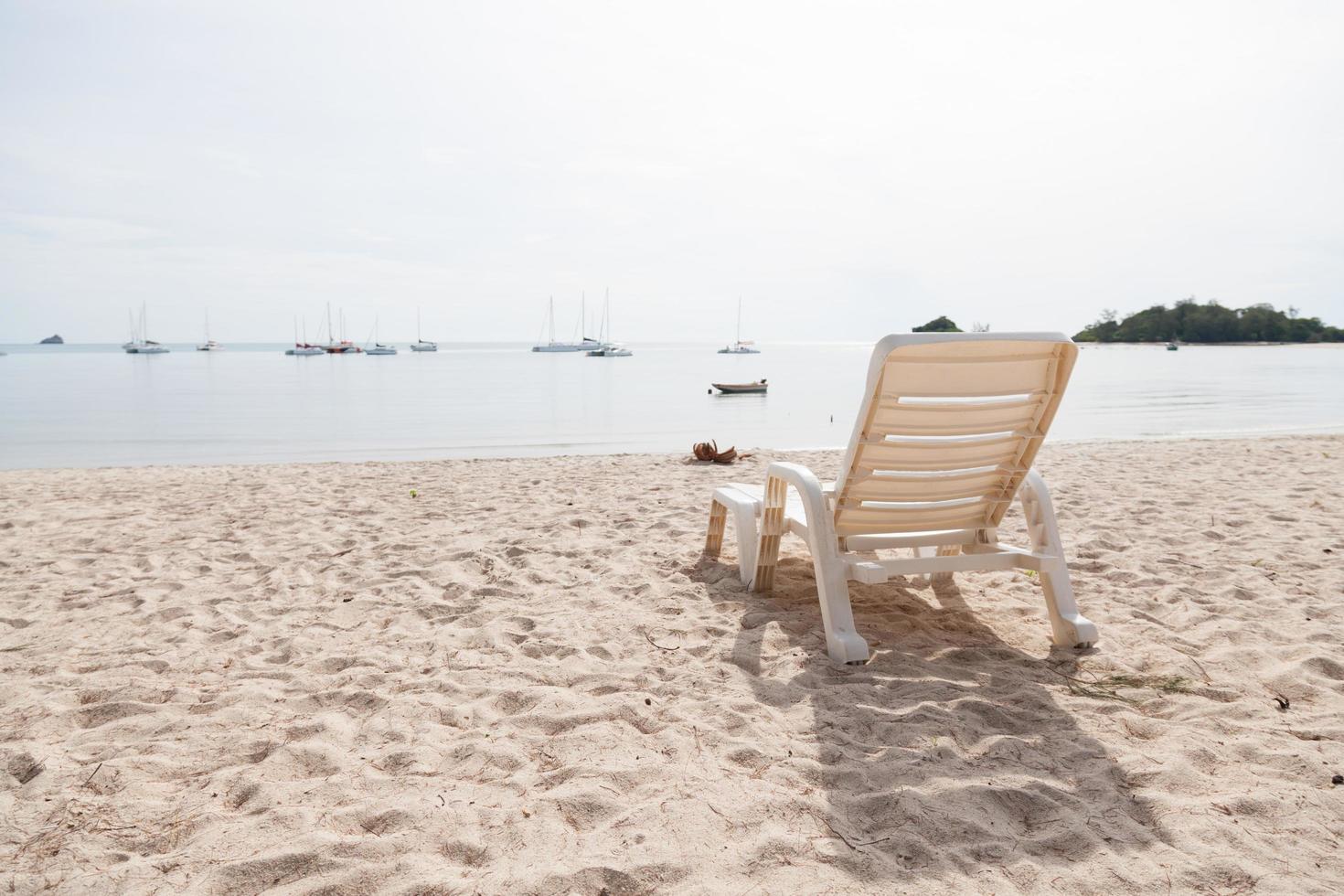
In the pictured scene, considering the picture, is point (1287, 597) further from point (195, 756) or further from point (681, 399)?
point (681, 399)

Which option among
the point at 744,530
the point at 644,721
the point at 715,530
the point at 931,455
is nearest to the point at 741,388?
the point at 715,530

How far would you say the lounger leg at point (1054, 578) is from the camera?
351cm

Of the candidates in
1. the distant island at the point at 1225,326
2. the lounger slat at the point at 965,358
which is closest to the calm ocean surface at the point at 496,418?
the lounger slat at the point at 965,358

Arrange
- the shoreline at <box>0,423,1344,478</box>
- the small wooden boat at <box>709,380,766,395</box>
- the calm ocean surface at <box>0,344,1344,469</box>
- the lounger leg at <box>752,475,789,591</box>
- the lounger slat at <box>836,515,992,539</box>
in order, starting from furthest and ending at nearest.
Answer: the small wooden boat at <box>709,380,766,395</box>, the calm ocean surface at <box>0,344,1344,469</box>, the shoreline at <box>0,423,1344,478</box>, the lounger leg at <box>752,475,789,591</box>, the lounger slat at <box>836,515,992,539</box>

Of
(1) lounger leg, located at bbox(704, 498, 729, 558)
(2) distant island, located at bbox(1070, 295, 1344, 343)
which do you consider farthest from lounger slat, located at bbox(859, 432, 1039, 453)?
(2) distant island, located at bbox(1070, 295, 1344, 343)

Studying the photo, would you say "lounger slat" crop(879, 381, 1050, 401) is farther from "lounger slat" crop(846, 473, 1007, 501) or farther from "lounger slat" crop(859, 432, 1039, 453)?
"lounger slat" crop(846, 473, 1007, 501)

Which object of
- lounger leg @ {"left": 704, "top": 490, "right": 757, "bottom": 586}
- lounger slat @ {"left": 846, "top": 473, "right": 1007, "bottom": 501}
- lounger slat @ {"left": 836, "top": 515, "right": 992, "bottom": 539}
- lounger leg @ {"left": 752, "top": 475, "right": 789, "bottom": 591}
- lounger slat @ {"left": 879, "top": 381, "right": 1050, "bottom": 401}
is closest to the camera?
lounger slat @ {"left": 879, "top": 381, "right": 1050, "bottom": 401}

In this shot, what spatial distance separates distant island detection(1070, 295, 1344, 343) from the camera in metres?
97.3

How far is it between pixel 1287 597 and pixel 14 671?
5869mm

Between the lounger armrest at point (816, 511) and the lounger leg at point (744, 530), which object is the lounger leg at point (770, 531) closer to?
the lounger leg at point (744, 530)

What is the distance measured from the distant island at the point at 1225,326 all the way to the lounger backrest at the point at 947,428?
4311 inches

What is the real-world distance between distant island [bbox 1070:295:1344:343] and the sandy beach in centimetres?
10928

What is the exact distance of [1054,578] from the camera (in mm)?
3572

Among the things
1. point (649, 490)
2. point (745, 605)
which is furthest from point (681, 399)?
point (745, 605)
